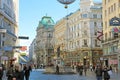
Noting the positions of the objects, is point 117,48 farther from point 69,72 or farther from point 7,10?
point 7,10

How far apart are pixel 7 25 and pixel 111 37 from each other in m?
24.3

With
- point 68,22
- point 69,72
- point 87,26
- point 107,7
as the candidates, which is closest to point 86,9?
point 87,26

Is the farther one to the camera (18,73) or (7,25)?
(7,25)

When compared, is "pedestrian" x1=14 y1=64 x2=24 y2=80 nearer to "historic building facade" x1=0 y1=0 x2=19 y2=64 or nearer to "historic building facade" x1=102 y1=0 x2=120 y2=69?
"historic building facade" x1=0 y1=0 x2=19 y2=64

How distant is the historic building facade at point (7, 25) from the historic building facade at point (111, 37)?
22427 millimetres

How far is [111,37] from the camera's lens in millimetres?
77812

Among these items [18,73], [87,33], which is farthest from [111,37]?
[18,73]

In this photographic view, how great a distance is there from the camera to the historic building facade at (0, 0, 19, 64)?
71.2 meters

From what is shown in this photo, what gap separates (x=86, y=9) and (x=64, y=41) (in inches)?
1132

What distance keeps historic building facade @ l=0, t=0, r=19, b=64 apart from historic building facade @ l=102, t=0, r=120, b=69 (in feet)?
73.6

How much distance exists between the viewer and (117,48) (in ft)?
241

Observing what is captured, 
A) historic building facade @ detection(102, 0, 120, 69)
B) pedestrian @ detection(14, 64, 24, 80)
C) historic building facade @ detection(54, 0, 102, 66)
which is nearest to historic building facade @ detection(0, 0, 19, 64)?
historic building facade @ detection(102, 0, 120, 69)

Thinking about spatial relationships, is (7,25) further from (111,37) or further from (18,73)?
(18,73)

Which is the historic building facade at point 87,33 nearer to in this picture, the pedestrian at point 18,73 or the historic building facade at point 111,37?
the historic building facade at point 111,37
